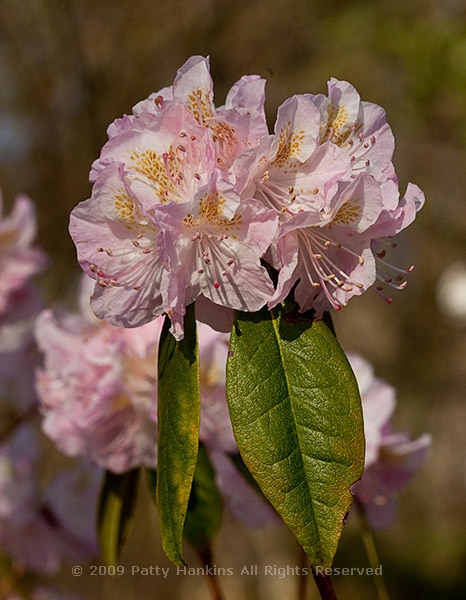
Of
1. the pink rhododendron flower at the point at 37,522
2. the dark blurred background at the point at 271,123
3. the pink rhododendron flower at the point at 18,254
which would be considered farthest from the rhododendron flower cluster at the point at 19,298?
Answer: the dark blurred background at the point at 271,123

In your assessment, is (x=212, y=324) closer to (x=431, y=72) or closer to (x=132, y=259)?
(x=132, y=259)

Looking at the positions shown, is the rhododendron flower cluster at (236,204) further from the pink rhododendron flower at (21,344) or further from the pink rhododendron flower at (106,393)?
the pink rhododendron flower at (21,344)

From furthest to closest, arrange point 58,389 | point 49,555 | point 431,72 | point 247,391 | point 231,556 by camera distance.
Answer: point 231,556 < point 431,72 < point 49,555 < point 58,389 < point 247,391

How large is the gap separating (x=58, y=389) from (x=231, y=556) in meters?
2.55

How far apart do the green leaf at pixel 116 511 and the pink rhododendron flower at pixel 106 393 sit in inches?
1.5

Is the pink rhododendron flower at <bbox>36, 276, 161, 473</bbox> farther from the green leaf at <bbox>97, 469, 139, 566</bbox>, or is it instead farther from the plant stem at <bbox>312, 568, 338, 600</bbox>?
the plant stem at <bbox>312, 568, 338, 600</bbox>

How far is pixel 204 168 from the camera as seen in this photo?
0.47 metres

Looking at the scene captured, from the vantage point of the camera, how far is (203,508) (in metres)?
0.69

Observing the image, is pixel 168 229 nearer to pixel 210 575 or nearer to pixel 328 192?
pixel 328 192

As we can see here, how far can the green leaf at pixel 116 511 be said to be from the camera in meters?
0.72

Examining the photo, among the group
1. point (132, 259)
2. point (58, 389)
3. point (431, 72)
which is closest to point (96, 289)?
point (132, 259)

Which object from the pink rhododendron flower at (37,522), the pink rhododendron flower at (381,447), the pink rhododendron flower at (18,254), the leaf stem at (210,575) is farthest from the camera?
the pink rhododendron flower at (18,254)

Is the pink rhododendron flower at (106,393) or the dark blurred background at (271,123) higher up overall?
the pink rhododendron flower at (106,393)

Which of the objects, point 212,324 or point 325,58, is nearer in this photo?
point 212,324
